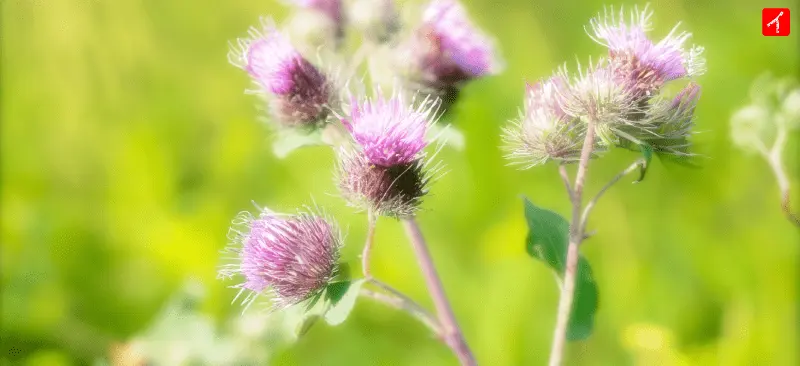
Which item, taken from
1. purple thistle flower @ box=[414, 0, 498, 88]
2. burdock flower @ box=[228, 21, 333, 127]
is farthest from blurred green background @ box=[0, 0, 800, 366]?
burdock flower @ box=[228, 21, 333, 127]

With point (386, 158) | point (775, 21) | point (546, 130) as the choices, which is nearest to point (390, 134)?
point (386, 158)

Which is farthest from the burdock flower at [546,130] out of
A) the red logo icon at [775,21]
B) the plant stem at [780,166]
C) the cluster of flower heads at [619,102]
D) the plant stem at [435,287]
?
the red logo icon at [775,21]

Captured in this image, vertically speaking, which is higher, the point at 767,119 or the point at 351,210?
the point at 351,210

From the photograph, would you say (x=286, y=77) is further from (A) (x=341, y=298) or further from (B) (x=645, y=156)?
(B) (x=645, y=156)

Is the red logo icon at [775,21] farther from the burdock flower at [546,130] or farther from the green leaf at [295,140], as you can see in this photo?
the green leaf at [295,140]

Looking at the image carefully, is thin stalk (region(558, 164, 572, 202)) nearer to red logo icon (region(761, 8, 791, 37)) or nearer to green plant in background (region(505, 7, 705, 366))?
green plant in background (region(505, 7, 705, 366))

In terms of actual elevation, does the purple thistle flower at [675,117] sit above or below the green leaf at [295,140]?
below
